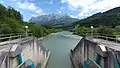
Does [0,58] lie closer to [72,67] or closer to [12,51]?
[12,51]

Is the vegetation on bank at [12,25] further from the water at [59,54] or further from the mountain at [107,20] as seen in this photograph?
the mountain at [107,20]

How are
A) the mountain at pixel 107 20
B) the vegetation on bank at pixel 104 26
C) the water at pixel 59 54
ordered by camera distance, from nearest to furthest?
the water at pixel 59 54 < the vegetation on bank at pixel 104 26 < the mountain at pixel 107 20

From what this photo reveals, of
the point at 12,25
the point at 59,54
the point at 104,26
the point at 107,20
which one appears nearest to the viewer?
the point at 59,54

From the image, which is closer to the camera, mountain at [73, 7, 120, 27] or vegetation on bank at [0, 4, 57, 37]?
vegetation on bank at [0, 4, 57, 37]

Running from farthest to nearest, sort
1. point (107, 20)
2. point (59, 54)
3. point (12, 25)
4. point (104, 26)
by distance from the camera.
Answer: point (107, 20) < point (104, 26) < point (12, 25) < point (59, 54)

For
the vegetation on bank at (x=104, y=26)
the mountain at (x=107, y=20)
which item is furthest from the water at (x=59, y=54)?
the mountain at (x=107, y=20)

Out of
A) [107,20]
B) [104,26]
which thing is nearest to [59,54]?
[104,26]

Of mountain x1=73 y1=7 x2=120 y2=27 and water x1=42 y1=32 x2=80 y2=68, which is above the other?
mountain x1=73 y1=7 x2=120 y2=27

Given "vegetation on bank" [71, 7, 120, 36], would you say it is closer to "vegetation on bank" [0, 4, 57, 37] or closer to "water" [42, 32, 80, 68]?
"water" [42, 32, 80, 68]

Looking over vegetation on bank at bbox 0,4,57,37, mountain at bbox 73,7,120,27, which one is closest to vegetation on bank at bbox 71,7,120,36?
mountain at bbox 73,7,120,27

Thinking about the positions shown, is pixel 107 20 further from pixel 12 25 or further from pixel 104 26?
pixel 12 25

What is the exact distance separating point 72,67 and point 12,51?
16.3 m

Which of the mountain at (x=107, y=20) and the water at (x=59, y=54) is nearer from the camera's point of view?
the water at (x=59, y=54)

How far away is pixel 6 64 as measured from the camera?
371 inches
